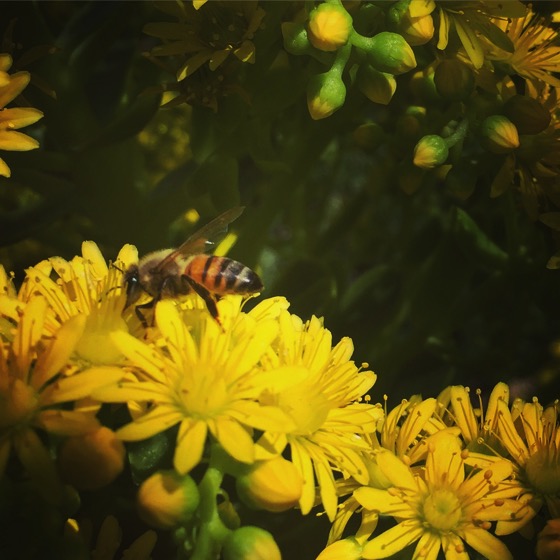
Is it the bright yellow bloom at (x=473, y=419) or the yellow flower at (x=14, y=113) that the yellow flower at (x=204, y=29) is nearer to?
the yellow flower at (x=14, y=113)

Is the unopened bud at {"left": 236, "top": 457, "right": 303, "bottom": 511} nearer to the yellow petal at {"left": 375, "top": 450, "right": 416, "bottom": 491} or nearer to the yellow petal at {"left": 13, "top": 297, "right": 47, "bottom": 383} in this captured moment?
the yellow petal at {"left": 375, "top": 450, "right": 416, "bottom": 491}

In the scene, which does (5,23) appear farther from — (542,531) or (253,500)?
(542,531)

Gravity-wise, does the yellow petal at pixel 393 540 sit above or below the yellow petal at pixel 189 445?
below

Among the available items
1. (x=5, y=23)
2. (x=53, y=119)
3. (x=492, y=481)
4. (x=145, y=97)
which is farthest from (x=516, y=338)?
(x=5, y=23)

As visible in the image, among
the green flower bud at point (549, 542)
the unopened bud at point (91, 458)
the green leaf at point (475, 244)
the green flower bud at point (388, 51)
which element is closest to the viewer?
the unopened bud at point (91, 458)

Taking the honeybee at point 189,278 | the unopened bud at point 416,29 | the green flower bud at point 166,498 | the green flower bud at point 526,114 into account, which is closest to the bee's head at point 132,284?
the honeybee at point 189,278

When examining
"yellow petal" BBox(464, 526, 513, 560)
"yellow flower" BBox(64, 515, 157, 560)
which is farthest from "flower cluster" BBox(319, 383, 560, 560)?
"yellow flower" BBox(64, 515, 157, 560)
